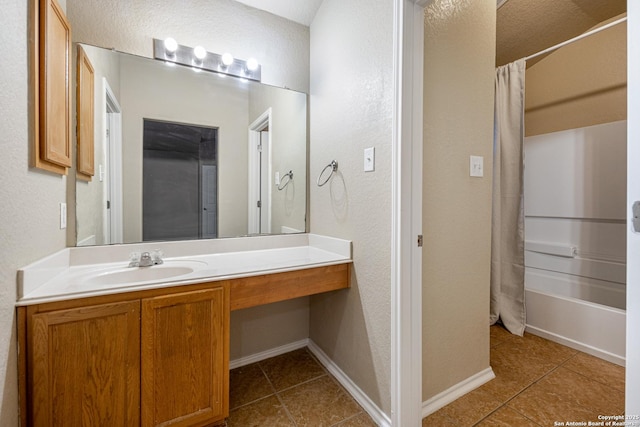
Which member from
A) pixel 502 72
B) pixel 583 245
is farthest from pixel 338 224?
pixel 583 245

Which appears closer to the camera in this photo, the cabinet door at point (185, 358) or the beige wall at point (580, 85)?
the cabinet door at point (185, 358)

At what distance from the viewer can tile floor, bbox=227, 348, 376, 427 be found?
4.53 feet

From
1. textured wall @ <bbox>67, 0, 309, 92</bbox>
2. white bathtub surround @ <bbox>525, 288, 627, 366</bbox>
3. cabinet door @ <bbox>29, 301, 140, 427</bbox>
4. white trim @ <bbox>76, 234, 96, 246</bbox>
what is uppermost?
textured wall @ <bbox>67, 0, 309, 92</bbox>

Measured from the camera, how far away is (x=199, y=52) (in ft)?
5.49

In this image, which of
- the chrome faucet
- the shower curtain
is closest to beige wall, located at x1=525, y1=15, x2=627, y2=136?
the shower curtain

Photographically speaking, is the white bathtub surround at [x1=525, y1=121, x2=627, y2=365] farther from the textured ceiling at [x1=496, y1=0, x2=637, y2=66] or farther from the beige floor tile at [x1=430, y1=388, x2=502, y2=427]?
the beige floor tile at [x1=430, y1=388, x2=502, y2=427]

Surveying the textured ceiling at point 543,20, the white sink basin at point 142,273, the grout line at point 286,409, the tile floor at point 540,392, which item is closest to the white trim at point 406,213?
the tile floor at point 540,392

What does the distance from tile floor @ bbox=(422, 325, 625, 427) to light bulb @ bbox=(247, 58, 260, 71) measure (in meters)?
2.28

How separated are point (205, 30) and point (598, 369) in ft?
10.6

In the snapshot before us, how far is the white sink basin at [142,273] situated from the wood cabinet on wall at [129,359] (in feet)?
0.85

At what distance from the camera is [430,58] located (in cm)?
137

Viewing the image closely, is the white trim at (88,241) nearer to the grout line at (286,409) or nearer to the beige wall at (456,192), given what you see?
the grout line at (286,409)

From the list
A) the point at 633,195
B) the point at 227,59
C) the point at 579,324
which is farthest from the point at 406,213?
the point at 579,324

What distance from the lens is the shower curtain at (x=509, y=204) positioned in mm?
2182
